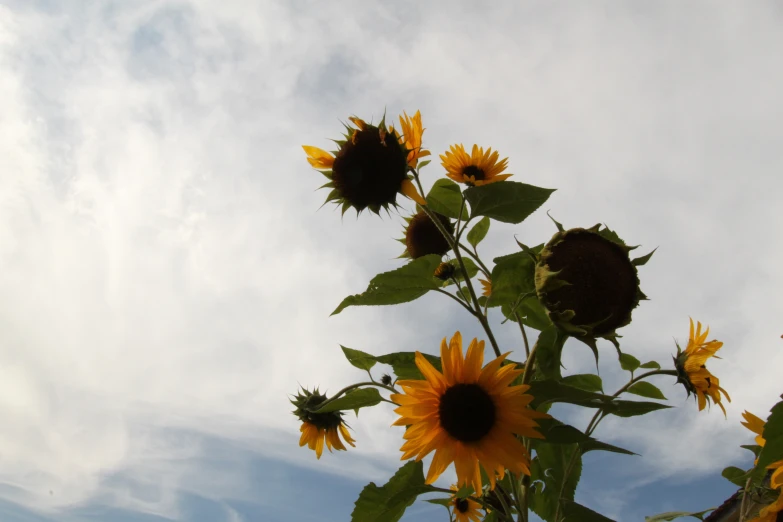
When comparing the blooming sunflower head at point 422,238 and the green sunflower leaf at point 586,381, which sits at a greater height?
the blooming sunflower head at point 422,238

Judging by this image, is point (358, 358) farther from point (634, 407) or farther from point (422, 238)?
point (634, 407)

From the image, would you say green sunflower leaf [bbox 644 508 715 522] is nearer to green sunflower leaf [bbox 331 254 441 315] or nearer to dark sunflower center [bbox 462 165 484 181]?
green sunflower leaf [bbox 331 254 441 315]

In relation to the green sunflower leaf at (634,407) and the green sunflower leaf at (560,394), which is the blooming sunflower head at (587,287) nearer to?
the green sunflower leaf at (560,394)

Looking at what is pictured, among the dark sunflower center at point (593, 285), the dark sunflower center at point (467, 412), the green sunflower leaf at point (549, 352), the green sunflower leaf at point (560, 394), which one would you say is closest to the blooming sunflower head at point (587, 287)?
the dark sunflower center at point (593, 285)

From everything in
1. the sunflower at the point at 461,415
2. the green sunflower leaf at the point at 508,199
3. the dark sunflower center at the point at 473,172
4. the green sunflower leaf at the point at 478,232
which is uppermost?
the dark sunflower center at the point at 473,172

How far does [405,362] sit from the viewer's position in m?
2.41

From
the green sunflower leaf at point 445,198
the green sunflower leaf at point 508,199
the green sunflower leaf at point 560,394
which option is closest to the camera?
the green sunflower leaf at point 560,394

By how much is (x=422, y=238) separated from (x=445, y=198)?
0.94m

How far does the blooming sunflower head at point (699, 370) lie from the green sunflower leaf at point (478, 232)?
1.37 meters

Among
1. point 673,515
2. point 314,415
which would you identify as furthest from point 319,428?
point 673,515

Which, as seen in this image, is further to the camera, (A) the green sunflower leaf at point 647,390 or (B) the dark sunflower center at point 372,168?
(A) the green sunflower leaf at point 647,390

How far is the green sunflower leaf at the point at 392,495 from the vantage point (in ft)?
7.75

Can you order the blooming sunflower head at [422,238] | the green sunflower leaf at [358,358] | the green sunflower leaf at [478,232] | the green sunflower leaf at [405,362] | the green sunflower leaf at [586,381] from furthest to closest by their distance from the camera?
the blooming sunflower head at [422,238]
the green sunflower leaf at [478,232]
the green sunflower leaf at [358,358]
the green sunflower leaf at [586,381]
the green sunflower leaf at [405,362]

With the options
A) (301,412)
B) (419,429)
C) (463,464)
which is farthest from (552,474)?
(301,412)
